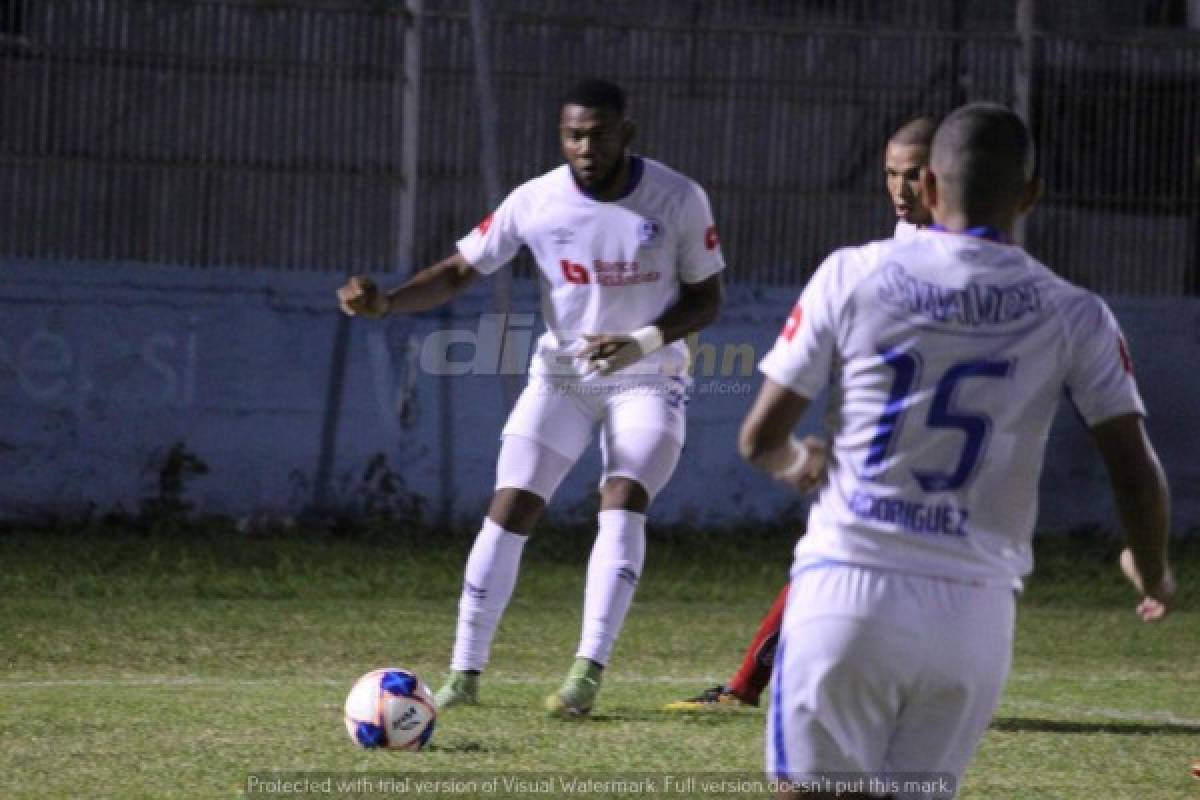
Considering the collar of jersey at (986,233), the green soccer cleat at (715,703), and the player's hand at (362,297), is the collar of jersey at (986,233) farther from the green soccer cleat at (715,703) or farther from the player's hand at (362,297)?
the green soccer cleat at (715,703)

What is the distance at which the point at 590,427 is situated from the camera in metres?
8.83

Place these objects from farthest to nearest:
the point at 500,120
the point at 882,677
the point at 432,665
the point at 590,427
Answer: the point at 500,120 < the point at 432,665 < the point at 590,427 < the point at 882,677

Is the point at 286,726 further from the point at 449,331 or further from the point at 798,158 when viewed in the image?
the point at 798,158

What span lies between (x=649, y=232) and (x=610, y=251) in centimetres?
17

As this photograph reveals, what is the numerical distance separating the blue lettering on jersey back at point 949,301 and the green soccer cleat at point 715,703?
14.5 feet

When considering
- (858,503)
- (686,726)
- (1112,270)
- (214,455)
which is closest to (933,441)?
(858,503)

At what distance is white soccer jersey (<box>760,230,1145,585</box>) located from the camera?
4449 millimetres

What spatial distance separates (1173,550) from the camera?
55.0 feet

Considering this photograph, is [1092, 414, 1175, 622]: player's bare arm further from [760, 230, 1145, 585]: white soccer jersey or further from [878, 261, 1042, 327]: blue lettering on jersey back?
[878, 261, 1042, 327]: blue lettering on jersey back

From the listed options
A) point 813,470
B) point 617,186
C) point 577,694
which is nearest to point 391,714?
point 577,694

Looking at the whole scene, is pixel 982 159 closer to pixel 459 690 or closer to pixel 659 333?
pixel 659 333

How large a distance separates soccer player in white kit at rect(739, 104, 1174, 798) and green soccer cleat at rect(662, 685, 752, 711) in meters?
4.15

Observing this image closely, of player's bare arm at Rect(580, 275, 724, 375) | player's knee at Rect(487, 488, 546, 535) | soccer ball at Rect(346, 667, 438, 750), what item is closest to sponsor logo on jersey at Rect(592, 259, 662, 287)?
player's bare arm at Rect(580, 275, 724, 375)

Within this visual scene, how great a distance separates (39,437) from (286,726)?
27.5 ft
